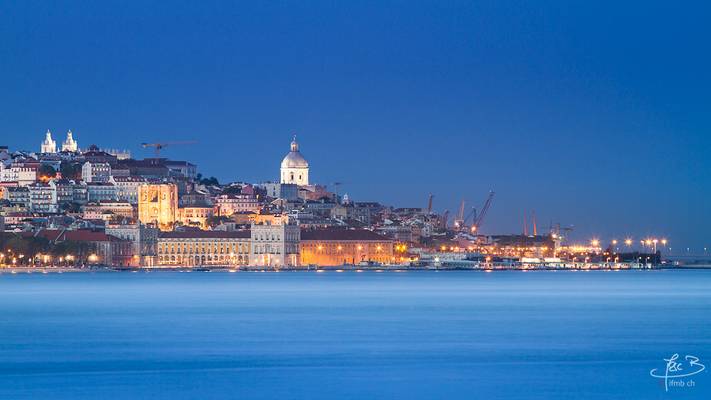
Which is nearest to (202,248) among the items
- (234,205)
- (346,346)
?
(234,205)

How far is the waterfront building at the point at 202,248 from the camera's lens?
111188 millimetres

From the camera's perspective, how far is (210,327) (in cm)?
3950

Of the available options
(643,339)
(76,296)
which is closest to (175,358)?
(643,339)

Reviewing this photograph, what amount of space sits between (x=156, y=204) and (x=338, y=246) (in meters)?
14.0

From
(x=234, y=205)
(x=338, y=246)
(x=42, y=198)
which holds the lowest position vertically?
(x=338, y=246)

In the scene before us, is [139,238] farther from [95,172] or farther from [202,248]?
[95,172]

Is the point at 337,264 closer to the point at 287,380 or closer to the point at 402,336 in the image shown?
the point at 402,336

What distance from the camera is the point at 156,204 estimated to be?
118 m

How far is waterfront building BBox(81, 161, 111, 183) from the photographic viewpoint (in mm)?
125250

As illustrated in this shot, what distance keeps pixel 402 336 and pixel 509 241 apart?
10895 cm

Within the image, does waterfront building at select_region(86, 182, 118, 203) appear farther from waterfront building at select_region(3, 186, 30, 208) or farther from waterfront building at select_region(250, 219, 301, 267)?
waterfront building at select_region(250, 219, 301, 267)

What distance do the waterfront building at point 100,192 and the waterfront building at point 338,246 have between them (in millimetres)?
17147
